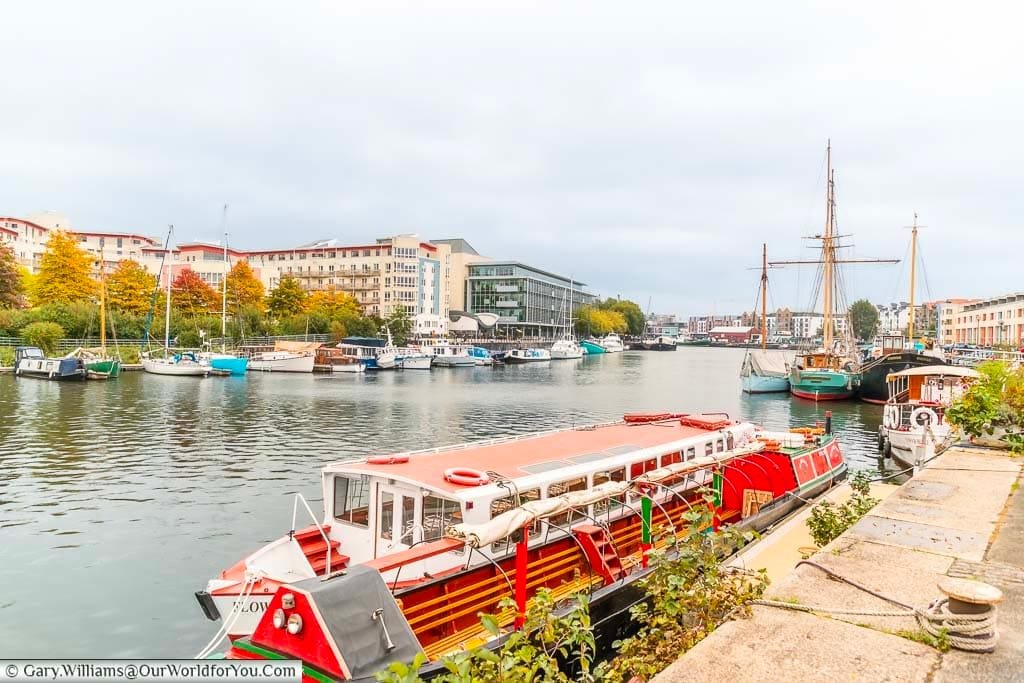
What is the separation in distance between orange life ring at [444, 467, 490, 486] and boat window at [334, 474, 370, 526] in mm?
1794

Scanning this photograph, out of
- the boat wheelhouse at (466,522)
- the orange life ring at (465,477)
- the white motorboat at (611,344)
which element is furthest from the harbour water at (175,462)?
the white motorboat at (611,344)

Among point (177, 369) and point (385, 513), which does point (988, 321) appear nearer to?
point (177, 369)

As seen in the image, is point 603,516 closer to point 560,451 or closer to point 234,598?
point 560,451

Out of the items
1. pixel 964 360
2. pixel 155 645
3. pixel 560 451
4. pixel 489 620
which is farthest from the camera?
pixel 964 360

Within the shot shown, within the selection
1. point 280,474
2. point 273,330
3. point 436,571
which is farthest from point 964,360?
point 273,330

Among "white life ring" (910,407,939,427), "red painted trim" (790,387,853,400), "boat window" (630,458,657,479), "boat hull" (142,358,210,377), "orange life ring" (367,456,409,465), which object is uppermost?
"orange life ring" (367,456,409,465)

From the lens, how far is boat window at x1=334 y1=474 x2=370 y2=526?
1282 cm

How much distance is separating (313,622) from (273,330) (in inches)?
4184

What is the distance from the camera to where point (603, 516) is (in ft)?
46.3

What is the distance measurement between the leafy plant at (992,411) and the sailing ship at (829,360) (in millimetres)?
37718

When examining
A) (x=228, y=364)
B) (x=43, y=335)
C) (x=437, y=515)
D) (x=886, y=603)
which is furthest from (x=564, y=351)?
(x=886, y=603)

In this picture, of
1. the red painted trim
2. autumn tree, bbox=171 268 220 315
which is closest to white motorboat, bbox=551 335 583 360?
autumn tree, bbox=171 268 220 315

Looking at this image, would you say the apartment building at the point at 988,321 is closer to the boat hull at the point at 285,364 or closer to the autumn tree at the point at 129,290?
the boat hull at the point at 285,364

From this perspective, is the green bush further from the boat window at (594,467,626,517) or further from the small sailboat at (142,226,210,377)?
the boat window at (594,467,626,517)
